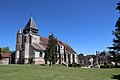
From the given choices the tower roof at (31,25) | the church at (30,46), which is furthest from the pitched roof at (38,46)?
the tower roof at (31,25)

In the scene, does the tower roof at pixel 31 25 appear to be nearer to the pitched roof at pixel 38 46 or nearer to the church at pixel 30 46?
the church at pixel 30 46

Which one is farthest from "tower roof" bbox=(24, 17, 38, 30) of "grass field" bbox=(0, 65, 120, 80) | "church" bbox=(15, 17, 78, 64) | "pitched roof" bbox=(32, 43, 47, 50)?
"grass field" bbox=(0, 65, 120, 80)

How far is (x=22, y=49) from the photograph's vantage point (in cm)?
7200

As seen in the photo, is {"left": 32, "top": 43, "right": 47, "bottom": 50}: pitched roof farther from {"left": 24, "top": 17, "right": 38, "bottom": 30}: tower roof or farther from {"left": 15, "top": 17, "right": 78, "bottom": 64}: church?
{"left": 24, "top": 17, "right": 38, "bottom": 30}: tower roof

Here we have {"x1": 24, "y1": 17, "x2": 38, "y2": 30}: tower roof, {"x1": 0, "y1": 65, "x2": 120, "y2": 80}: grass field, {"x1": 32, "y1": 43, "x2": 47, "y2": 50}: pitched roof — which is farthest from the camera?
{"x1": 24, "y1": 17, "x2": 38, "y2": 30}: tower roof

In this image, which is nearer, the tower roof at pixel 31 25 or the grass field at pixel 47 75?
the grass field at pixel 47 75

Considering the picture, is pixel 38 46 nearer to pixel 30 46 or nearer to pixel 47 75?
pixel 30 46

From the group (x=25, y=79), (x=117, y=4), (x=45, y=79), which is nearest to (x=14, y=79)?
(x=25, y=79)

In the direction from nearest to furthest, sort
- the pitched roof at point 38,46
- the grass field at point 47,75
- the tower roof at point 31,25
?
the grass field at point 47,75 < the pitched roof at point 38,46 < the tower roof at point 31,25

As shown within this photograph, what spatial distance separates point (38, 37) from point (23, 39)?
5.95 metres

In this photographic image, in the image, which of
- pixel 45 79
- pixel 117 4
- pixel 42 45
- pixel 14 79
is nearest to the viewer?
pixel 14 79

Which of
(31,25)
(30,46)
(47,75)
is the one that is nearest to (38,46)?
(30,46)

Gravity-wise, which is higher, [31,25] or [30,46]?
[31,25]

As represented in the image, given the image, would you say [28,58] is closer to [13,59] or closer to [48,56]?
[13,59]
